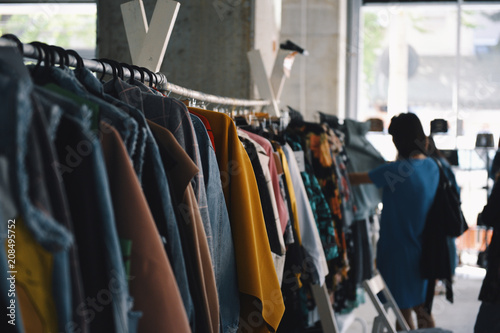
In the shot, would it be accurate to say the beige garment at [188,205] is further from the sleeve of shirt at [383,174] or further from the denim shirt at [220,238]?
the sleeve of shirt at [383,174]

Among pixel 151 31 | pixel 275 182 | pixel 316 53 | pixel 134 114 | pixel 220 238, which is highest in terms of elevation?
pixel 316 53

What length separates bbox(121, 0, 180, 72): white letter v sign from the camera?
210 cm

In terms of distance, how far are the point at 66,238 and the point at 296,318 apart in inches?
84.4

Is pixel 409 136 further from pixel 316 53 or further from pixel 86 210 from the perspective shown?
pixel 316 53

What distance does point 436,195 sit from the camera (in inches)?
145

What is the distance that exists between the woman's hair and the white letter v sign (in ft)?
6.76

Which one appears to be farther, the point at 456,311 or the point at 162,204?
the point at 456,311

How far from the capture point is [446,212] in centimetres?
363

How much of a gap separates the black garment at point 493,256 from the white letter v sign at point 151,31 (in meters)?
2.33

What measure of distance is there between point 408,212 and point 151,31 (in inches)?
86.8

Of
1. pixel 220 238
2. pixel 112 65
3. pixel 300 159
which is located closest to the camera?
pixel 112 65

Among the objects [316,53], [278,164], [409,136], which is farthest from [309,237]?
[316,53]

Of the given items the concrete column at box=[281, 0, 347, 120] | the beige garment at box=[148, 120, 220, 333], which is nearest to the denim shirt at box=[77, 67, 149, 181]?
the beige garment at box=[148, 120, 220, 333]

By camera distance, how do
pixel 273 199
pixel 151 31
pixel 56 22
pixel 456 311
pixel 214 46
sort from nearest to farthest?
pixel 151 31, pixel 273 199, pixel 214 46, pixel 456 311, pixel 56 22
